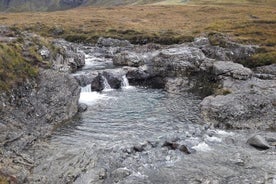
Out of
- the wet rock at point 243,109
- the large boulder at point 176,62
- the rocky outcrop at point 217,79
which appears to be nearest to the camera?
the wet rock at point 243,109

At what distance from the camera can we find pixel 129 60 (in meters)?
67.9

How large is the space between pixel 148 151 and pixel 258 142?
973 centimetres

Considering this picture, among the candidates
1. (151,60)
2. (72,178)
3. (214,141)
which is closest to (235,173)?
(214,141)

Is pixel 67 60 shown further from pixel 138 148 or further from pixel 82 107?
pixel 138 148

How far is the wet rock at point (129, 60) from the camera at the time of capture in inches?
2609

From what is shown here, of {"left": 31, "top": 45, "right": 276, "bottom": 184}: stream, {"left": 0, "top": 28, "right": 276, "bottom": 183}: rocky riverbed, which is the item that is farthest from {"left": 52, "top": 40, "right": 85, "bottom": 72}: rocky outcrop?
{"left": 31, "top": 45, "right": 276, "bottom": 184}: stream

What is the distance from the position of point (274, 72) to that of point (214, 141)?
27.6 meters

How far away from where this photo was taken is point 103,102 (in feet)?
158

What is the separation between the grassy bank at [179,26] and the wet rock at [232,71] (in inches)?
388

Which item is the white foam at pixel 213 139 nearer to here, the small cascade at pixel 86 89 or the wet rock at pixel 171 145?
the wet rock at pixel 171 145

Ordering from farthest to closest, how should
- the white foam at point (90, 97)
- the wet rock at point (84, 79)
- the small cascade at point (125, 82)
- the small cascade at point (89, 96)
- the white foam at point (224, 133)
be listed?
the small cascade at point (125, 82), the wet rock at point (84, 79), the small cascade at point (89, 96), the white foam at point (90, 97), the white foam at point (224, 133)

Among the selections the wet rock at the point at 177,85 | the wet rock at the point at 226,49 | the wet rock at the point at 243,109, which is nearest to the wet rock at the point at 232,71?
the wet rock at the point at 177,85

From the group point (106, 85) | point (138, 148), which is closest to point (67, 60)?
point (106, 85)

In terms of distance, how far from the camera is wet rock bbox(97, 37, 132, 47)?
91.0 metres
